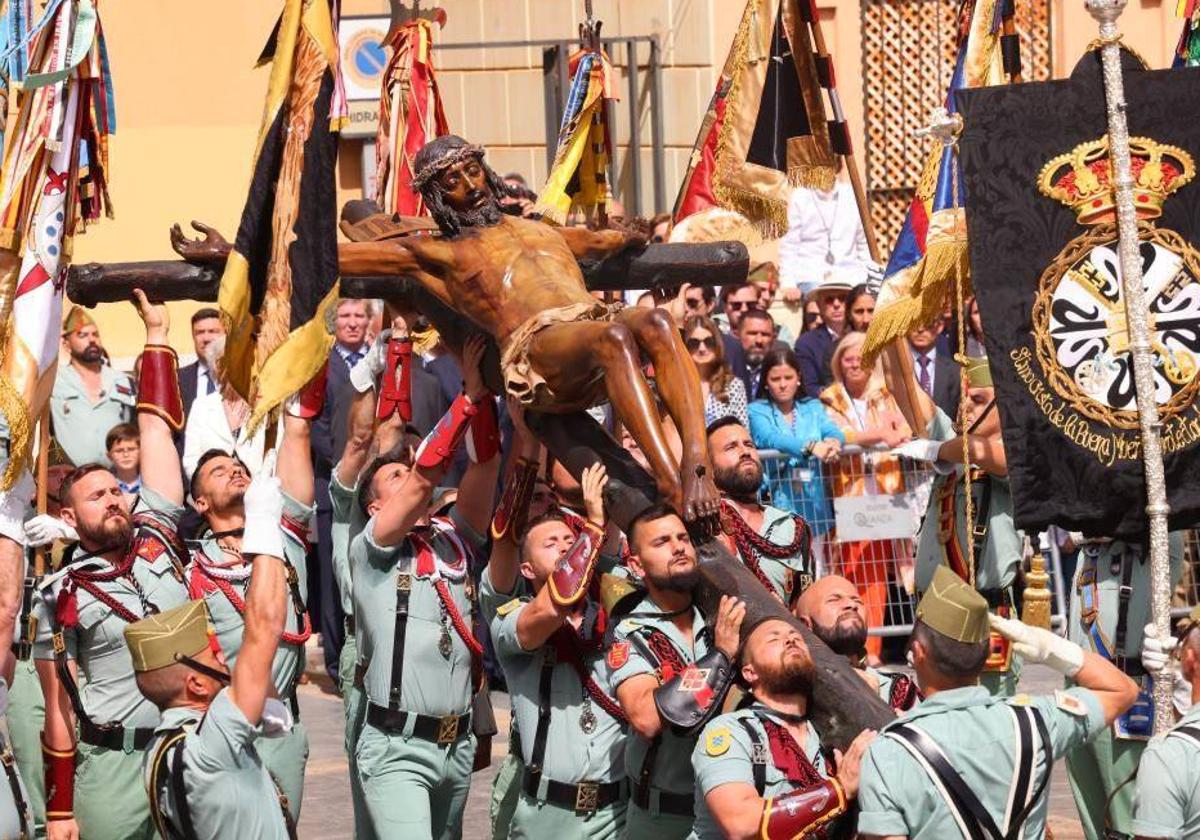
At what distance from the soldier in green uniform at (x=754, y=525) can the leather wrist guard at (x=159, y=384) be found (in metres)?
2.06

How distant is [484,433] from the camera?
27.0 feet

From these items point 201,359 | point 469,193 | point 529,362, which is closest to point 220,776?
point 529,362

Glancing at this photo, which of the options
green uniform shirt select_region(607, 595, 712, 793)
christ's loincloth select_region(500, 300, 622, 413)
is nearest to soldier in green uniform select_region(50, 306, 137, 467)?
christ's loincloth select_region(500, 300, 622, 413)

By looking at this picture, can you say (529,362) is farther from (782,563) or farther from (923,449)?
(923,449)

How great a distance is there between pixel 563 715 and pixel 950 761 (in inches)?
82.4

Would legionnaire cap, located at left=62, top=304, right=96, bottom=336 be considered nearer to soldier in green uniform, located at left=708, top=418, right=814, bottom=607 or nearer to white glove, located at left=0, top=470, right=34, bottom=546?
soldier in green uniform, located at left=708, top=418, right=814, bottom=607

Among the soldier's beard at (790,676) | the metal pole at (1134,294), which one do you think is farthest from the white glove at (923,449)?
the soldier's beard at (790,676)

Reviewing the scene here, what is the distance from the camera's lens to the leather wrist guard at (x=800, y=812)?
635 cm

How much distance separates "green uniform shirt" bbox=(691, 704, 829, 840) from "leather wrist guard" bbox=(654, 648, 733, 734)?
0.78 feet

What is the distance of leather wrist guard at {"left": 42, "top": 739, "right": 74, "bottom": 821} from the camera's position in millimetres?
8203

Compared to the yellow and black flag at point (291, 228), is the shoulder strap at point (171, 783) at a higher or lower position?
lower

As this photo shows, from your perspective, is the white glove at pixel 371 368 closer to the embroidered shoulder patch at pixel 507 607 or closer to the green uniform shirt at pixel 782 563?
the green uniform shirt at pixel 782 563

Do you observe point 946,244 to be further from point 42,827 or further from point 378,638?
point 42,827

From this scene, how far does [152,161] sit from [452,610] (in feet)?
29.4
